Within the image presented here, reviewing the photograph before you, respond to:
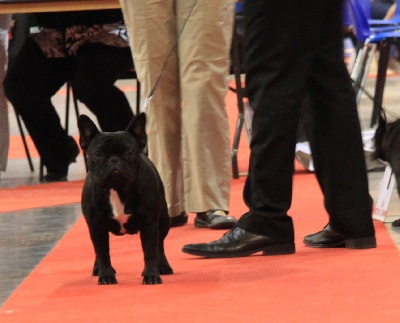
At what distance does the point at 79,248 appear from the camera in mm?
3801

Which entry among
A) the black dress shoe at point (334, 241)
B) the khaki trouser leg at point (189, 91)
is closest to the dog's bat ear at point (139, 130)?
the black dress shoe at point (334, 241)

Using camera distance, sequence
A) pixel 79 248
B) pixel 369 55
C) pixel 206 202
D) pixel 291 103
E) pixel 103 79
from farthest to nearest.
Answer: pixel 369 55
pixel 103 79
pixel 206 202
pixel 79 248
pixel 291 103

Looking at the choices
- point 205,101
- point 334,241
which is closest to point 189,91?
point 205,101

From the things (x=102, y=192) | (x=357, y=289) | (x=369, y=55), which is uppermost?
(x=102, y=192)

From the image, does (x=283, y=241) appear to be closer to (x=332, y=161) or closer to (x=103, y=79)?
(x=332, y=161)

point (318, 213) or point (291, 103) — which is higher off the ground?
point (291, 103)

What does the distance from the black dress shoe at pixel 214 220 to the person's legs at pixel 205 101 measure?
30mm

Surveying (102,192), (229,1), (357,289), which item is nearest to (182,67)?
(229,1)

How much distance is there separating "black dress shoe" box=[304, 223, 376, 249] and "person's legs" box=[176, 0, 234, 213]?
0.59 metres

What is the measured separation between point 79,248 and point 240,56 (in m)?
2.43

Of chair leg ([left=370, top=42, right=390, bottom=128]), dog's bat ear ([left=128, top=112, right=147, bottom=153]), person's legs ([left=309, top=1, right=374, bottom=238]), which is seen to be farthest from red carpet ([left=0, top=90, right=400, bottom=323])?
chair leg ([left=370, top=42, right=390, bottom=128])

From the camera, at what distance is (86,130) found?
9.99ft

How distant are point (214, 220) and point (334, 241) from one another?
63cm

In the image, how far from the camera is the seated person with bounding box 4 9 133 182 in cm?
553
